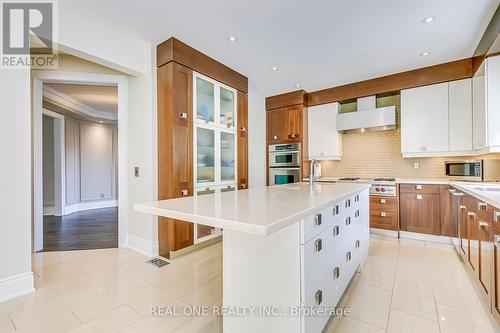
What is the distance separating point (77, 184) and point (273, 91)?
214 inches

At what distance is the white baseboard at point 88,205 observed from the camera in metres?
5.56

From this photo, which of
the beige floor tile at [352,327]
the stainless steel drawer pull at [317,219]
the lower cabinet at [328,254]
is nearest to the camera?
the lower cabinet at [328,254]

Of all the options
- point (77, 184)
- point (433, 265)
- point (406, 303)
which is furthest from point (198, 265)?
point (77, 184)

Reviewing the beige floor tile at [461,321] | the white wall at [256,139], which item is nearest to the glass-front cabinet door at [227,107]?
the white wall at [256,139]

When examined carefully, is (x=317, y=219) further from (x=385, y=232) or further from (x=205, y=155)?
(x=385, y=232)

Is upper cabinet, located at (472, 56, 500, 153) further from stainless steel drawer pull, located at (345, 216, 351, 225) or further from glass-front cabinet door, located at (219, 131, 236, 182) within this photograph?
glass-front cabinet door, located at (219, 131, 236, 182)

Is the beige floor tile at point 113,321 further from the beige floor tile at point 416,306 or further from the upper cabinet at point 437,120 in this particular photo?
the upper cabinet at point 437,120

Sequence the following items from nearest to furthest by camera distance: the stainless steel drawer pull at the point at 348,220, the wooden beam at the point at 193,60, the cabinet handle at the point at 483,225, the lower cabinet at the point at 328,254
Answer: the lower cabinet at the point at 328,254
the cabinet handle at the point at 483,225
the stainless steel drawer pull at the point at 348,220
the wooden beam at the point at 193,60

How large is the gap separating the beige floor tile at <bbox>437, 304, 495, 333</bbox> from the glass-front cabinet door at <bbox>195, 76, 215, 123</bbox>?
307 centimetres

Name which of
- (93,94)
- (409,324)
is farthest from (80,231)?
(409,324)

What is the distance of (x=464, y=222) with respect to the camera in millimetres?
2381

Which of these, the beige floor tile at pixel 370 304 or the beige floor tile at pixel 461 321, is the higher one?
the beige floor tile at pixel 461 321

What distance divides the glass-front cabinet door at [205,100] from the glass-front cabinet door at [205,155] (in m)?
0.17

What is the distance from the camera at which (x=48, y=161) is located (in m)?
5.51
